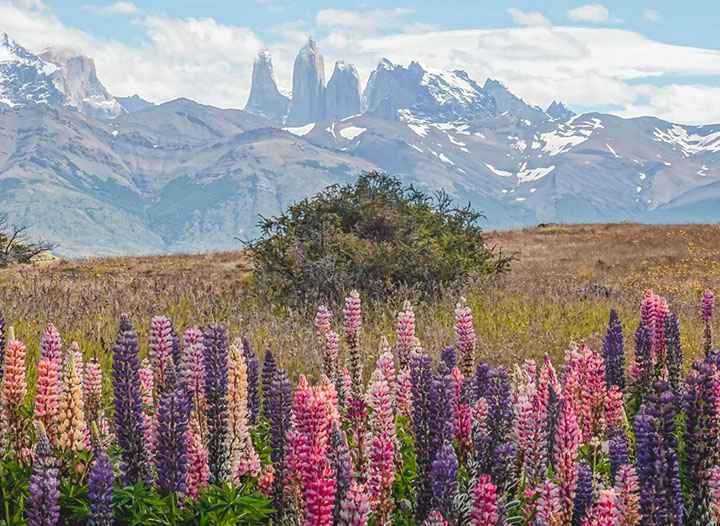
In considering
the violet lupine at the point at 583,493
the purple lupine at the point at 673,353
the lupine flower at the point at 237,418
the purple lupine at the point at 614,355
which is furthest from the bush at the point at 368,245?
the violet lupine at the point at 583,493

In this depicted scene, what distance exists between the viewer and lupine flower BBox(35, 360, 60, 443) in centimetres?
374

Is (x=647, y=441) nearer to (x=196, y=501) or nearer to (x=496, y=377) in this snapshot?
(x=496, y=377)

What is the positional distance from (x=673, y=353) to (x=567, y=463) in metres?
3.42

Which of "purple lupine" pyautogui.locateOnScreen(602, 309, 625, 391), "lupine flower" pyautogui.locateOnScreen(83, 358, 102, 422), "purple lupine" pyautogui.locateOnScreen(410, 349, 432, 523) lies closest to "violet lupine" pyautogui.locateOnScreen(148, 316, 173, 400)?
"lupine flower" pyautogui.locateOnScreen(83, 358, 102, 422)

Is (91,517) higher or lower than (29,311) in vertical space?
higher

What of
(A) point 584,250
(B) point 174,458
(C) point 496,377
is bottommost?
(A) point 584,250

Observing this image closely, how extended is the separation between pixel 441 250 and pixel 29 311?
899 centimetres

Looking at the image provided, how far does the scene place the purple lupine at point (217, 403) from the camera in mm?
3670

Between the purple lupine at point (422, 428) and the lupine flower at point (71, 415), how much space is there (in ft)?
6.05

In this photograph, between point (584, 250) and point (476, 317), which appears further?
point (584, 250)

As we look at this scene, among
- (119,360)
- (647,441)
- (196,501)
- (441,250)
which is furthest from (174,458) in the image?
(441,250)

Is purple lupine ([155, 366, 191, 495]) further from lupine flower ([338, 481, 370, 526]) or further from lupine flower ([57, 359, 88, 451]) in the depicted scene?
lupine flower ([338, 481, 370, 526])

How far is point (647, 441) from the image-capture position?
2732 millimetres

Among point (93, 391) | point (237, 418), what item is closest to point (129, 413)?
point (237, 418)
